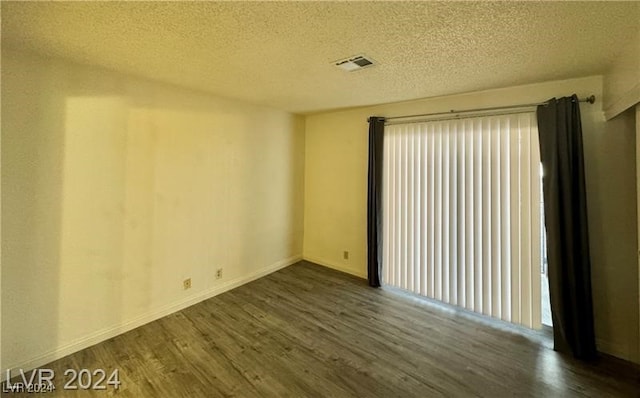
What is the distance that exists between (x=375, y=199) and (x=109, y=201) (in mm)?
2797

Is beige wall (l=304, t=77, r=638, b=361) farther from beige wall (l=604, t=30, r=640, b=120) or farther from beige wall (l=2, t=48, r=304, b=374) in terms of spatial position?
beige wall (l=2, t=48, r=304, b=374)

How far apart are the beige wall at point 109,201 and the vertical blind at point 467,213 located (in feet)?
6.42

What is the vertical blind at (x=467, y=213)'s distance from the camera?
258 cm

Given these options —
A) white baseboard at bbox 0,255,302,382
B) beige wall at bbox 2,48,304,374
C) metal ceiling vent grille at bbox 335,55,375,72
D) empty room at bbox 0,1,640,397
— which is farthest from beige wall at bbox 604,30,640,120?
white baseboard at bbox 0,255,302,382

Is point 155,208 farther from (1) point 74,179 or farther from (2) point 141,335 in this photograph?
(2) point 141,335

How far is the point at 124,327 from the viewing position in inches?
99.7

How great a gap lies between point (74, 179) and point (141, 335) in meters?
1.47

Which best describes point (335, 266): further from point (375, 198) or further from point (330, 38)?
point (330, 38)

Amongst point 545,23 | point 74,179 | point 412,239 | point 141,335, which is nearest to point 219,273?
point 141,335

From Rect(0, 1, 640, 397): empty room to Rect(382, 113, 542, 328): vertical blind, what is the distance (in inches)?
0.8

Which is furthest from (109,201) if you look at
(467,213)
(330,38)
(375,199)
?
(467,213)

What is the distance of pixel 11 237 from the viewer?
1941mm

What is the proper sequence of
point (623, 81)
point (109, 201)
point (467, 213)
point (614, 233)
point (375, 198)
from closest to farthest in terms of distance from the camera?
point (623, 81) < point (614, 233) < point (109, 201) < point (467, 213) < point (375, 198)

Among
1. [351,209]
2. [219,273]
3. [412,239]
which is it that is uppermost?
[351,209]
